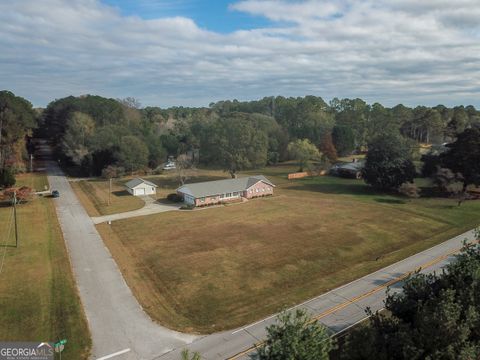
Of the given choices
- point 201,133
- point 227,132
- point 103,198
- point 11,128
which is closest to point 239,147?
point 227,132

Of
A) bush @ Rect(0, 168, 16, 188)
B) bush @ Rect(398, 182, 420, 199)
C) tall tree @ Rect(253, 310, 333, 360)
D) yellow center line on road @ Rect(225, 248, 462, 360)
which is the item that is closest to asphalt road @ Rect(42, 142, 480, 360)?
yellow center line on road @ Rect(225, 248, 462, 360)

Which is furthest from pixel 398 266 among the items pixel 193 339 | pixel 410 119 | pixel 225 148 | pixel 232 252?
pixel 410 119

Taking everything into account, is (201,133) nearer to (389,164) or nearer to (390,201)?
(389,164)

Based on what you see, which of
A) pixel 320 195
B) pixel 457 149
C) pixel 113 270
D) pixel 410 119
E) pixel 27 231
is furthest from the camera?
pixel 410 119

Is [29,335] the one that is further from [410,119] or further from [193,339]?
[410,119]

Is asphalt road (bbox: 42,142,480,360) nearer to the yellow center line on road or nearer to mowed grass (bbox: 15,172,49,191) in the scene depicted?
the yellow center line on road

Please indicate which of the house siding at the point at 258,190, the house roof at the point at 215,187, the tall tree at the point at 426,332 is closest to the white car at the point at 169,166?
the house roof at the point at 215,187
